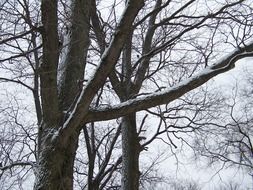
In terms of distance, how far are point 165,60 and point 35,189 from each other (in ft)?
16.2

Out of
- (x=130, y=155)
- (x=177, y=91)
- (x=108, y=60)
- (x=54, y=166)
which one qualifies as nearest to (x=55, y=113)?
(x=54, y=166)

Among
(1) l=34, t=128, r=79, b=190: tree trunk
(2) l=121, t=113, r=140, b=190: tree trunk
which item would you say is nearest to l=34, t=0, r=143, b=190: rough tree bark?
(1) l=34, t=128, r=79, b=190: tree trunk

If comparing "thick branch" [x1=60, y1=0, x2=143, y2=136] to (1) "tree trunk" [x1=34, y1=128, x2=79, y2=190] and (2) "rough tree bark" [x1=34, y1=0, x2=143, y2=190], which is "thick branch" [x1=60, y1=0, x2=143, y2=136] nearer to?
(2) "rough tree bark" [x1=34, y1=0, x2=143, y2=190]

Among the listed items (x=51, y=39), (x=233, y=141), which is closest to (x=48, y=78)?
(x=51, y=39)

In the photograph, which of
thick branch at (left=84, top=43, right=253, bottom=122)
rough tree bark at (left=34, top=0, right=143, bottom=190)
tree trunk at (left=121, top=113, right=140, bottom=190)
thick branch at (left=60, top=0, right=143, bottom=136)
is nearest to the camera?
thick branch at (left=60, top=0, right=143, bottom=136)

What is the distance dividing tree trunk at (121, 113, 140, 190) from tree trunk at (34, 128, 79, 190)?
2552mm

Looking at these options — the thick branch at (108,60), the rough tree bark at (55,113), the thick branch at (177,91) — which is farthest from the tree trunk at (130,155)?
the thick branch at (108,60)

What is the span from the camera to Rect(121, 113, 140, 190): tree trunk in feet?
20.3

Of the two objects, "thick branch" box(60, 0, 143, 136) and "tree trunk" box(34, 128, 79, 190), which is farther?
"tree trunk" box(34, 128, 79, 190)

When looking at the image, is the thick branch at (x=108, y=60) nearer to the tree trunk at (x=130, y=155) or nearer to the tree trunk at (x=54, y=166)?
the tree trunk at (x=54, y=166)

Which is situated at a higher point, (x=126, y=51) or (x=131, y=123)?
(x=126, y=51)

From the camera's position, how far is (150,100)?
12.3 ft

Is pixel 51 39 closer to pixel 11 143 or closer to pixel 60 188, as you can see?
pixel 60 188

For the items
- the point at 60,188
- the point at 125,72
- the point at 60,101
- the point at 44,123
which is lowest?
the point at 60,188
